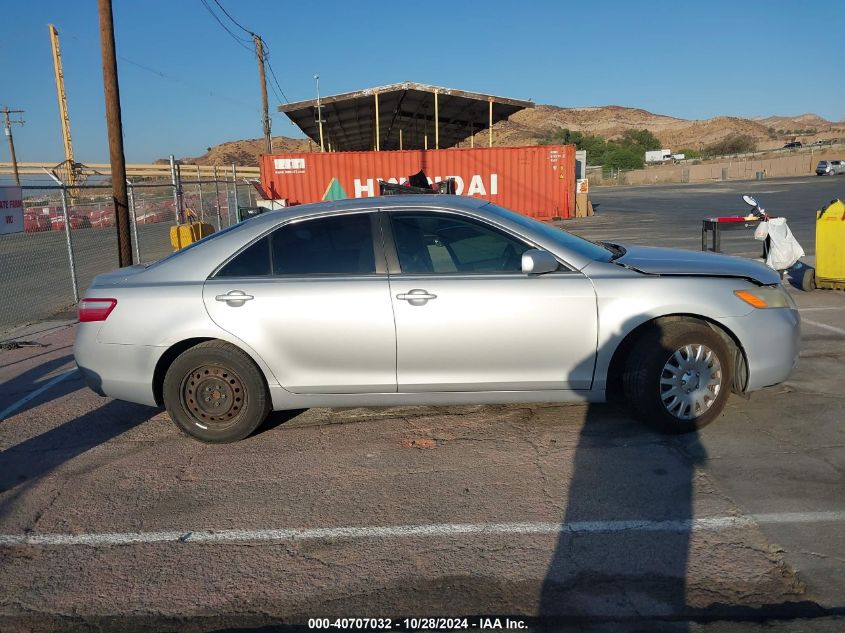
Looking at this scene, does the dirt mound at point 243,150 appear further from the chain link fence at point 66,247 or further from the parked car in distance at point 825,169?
the chain link fence at point 66,247

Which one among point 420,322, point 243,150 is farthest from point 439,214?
point 243,150

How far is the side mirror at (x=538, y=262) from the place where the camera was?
4.60 metres

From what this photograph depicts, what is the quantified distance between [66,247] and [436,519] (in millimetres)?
18455

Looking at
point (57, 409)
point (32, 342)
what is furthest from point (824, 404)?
point (32, 342)

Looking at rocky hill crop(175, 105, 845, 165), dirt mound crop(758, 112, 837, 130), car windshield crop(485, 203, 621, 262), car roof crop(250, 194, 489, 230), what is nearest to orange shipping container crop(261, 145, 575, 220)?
car roof crop(250, 194, 489, 230)

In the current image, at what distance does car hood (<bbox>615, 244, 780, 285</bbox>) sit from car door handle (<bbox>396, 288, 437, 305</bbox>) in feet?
4.45

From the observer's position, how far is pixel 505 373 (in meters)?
4.74

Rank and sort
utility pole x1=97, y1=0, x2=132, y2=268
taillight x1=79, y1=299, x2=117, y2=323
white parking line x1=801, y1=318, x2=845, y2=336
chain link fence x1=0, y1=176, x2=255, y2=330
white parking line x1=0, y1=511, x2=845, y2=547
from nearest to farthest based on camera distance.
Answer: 1. white parking line x1=0, y1=511, x2=845, y2=547
2. taillight x1=79, y1=299, x2=117, y2=323
3. white parking line x1=801, y1=318, x2=845, y2=336
4. chain link fence x1=0, y1=176, x2=255, y2=330
5. utility pole x1=97, y1=0, x2=132, y2=268

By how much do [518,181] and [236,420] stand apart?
22269 mm

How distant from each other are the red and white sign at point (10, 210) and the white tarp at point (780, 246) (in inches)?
396

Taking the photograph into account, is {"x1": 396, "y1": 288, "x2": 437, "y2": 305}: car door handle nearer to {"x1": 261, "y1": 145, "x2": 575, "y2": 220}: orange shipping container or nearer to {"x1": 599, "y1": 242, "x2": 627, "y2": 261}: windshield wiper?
{"x1": 599, "y1": 242, "x2": 627, "y2": 261}: windshield wiper

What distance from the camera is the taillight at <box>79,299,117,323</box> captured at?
4953mm

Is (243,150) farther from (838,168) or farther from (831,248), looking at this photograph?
(831,248)

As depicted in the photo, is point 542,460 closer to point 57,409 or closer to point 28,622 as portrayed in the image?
point 28,622
